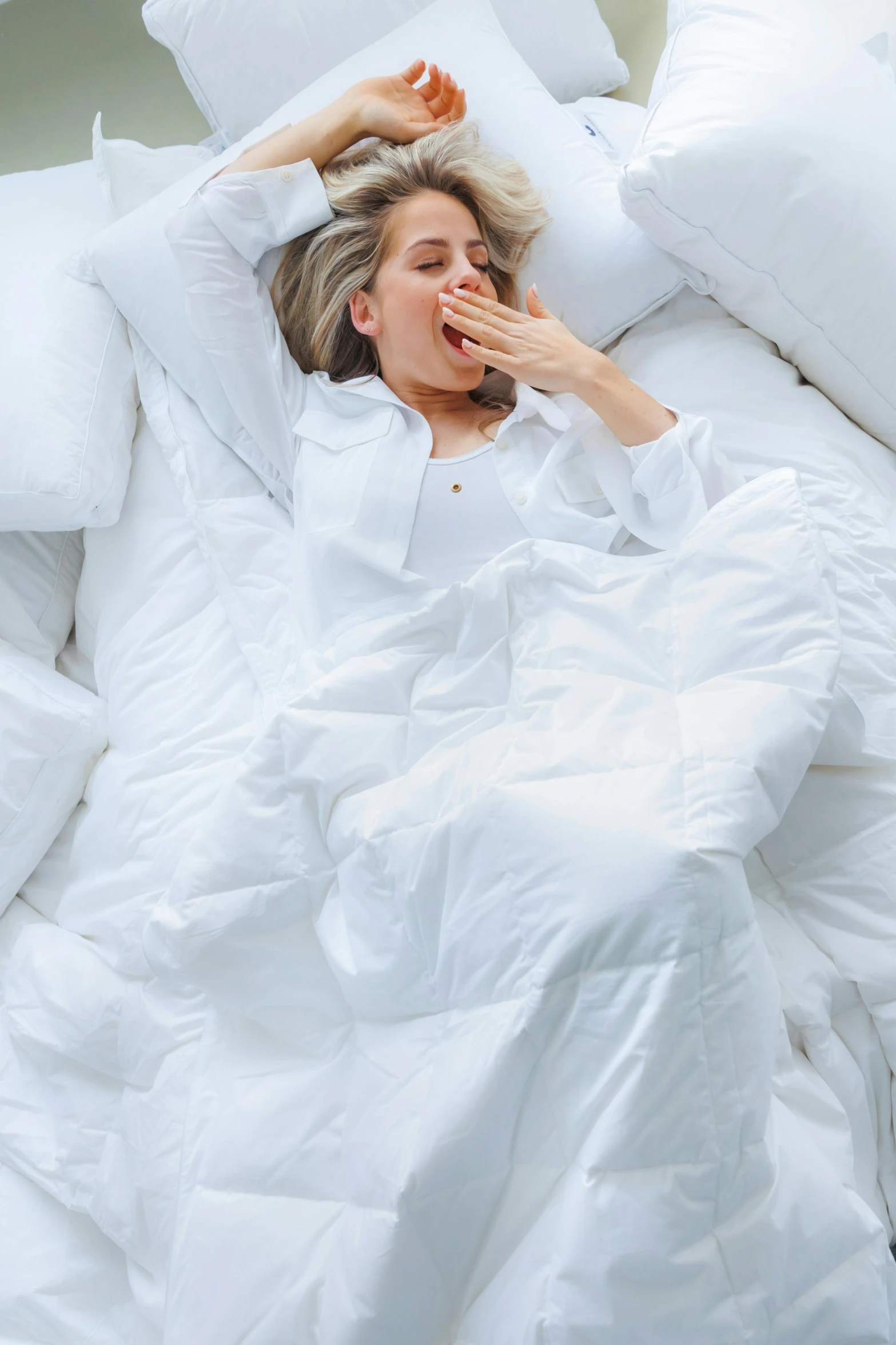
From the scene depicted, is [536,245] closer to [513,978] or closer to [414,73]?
[414,73]

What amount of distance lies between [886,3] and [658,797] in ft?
5.32

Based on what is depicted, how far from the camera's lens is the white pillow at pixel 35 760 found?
4.08 ft

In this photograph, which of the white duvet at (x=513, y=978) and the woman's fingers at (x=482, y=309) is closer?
the white duvet at (x=513, y=978)

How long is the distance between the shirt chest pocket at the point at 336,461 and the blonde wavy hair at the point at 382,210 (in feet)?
0.39

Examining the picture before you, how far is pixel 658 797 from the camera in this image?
858 mm

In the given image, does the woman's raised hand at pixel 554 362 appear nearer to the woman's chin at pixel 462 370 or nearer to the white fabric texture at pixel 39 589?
the woman's chin at pixel 462 370

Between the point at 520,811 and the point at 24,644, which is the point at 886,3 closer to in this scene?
the point at 520,811

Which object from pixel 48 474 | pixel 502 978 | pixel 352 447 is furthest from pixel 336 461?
pixel 502 978

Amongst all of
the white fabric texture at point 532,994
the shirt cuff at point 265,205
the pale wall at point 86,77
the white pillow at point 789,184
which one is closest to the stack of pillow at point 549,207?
the white pillow at point 789,184

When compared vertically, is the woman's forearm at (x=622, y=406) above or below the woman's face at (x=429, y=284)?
below

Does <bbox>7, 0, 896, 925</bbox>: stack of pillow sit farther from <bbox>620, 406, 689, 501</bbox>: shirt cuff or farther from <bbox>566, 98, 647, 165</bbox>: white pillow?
<bbox>620, 406, 689, 501</bbox>: shirt cuff

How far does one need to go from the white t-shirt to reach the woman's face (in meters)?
0.18

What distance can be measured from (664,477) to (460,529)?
11.1 inches

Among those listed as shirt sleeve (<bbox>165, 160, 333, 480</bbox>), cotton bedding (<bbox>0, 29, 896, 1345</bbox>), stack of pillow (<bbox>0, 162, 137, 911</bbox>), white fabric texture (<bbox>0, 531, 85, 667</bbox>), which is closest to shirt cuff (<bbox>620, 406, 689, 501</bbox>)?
cotton bedding (<bbox>0, 29, 896, 1345</bbox>)
